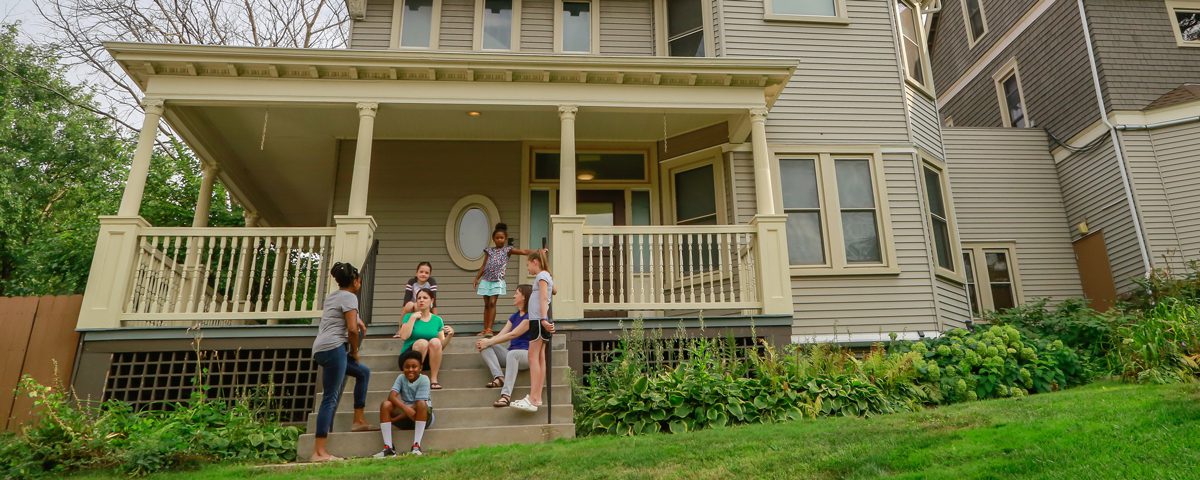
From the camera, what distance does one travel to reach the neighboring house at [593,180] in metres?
7.43

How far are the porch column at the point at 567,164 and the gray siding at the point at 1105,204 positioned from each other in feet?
28.3

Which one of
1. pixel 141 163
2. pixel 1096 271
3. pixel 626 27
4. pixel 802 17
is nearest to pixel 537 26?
pixel 626 27

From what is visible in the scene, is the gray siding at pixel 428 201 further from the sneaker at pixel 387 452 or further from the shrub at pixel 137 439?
the sneaker at pixel 387 452

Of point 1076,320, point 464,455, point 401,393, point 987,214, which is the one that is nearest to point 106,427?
point 401,393

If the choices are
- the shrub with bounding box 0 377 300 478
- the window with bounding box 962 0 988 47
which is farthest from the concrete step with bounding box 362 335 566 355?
the window with bounding box 962 0 988 47

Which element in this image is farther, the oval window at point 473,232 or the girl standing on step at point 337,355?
the oval window at point 473,232

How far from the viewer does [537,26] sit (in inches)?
443

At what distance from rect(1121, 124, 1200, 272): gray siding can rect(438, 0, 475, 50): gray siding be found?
10182mm

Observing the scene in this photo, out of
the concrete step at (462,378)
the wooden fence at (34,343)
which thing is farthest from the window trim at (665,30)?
the wooden fence at (34,343)

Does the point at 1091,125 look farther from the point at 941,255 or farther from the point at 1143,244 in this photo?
the point at 941,255

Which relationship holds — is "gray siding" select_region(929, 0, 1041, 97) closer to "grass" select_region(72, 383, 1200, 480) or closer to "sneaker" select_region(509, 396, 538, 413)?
Answer: "grass" select_region(72, 383, 1200, 480)

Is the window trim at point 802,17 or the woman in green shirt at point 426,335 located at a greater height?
the window trim at point 802,17

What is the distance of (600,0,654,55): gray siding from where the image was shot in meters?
11.1

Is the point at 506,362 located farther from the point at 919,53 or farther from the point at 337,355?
the point at 919,53
